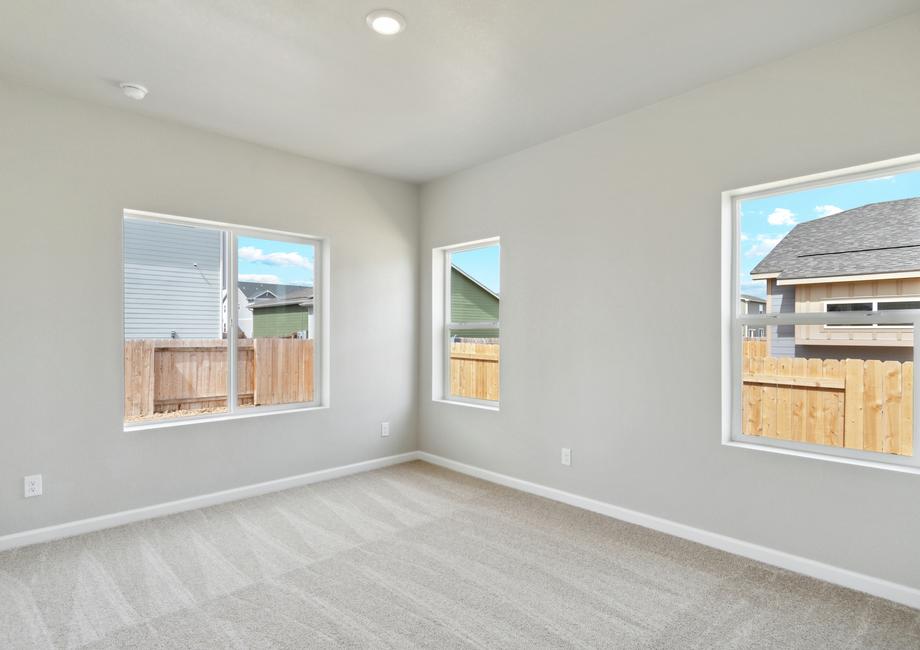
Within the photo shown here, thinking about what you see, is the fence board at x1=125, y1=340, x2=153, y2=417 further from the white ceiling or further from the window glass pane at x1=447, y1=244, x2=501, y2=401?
the window glass pane at x1=447, y1=244, x2=501, y2=401

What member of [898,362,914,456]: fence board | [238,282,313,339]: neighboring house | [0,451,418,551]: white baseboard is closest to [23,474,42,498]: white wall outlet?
[0,451,418,551]: white baseboard

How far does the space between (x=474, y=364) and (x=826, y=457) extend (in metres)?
2.68

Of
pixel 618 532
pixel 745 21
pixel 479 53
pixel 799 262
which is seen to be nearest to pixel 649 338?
pixel 799 262

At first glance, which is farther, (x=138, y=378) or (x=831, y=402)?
(x=138, y=378)

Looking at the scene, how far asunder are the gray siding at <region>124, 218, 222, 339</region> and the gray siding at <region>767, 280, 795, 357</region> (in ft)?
12.0

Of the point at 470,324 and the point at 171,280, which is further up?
the point at 171,280


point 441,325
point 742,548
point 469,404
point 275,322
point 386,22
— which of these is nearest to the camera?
point 386,22

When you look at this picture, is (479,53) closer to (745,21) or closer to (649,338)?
(745,21)

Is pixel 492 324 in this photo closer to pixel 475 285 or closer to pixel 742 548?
pixel 475 285

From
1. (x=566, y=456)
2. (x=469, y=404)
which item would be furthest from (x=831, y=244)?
(x=469, y=404)

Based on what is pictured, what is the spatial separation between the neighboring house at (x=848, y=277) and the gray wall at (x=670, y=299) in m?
0.30

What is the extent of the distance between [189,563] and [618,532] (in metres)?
2.45

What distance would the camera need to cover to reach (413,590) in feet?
8.12

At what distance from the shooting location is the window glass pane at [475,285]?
446cm
